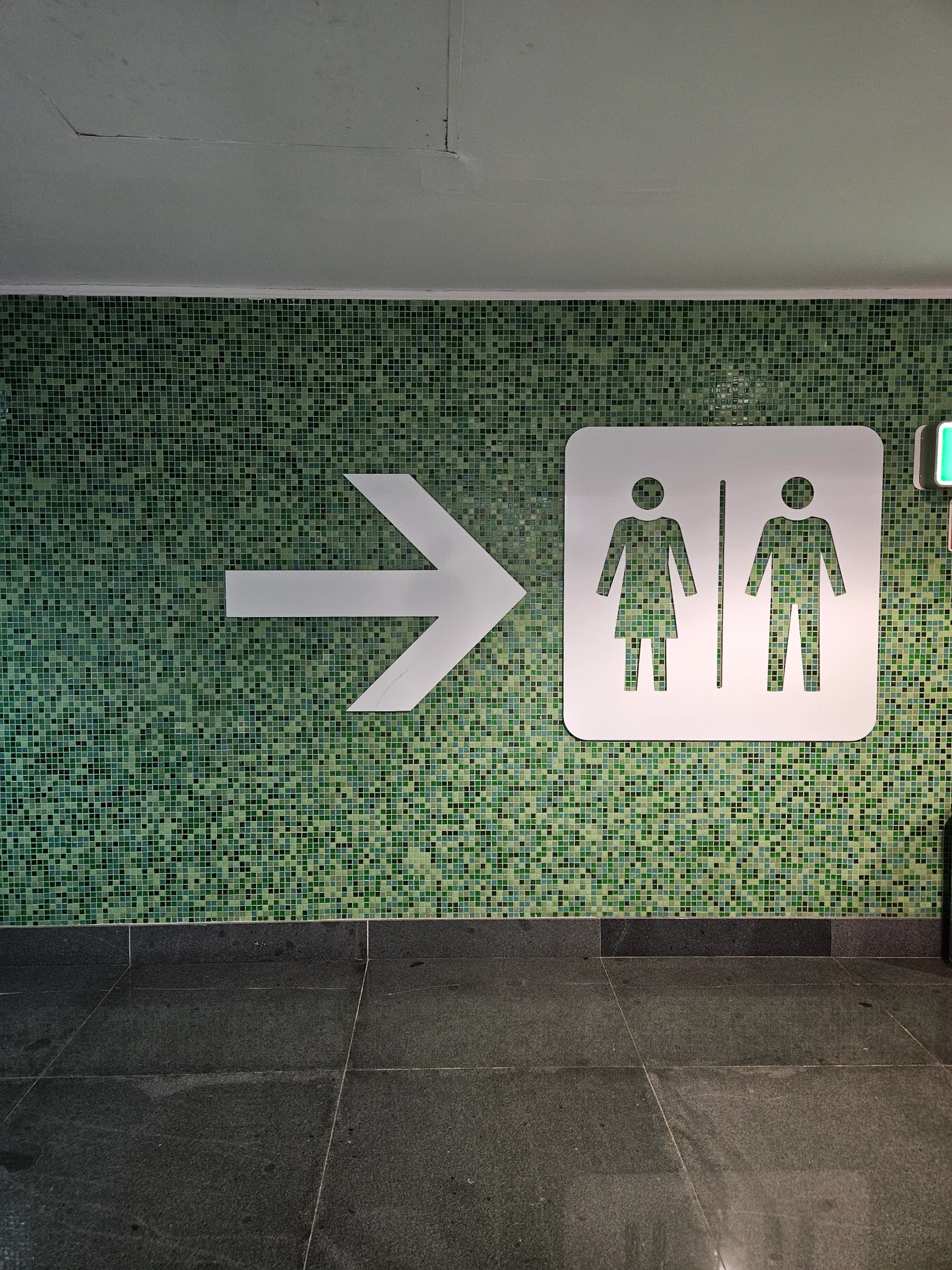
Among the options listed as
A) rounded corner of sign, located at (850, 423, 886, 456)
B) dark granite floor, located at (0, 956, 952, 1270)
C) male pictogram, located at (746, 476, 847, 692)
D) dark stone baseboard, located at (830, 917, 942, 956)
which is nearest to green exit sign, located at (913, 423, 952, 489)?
rounded corner of sign, located at (850, 423, 886, 456)

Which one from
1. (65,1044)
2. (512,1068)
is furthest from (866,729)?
(65,1044)

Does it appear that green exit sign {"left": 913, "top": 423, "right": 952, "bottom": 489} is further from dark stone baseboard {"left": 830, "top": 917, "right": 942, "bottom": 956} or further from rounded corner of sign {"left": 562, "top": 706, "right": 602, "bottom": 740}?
dark stone baseboard {"left": 830, "top": 917, "right": 942, "bottom": 956}

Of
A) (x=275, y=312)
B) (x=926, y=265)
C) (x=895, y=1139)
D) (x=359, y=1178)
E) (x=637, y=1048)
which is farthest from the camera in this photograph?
(x=275, y=312)

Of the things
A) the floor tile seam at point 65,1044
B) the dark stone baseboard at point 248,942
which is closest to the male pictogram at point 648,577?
the dark stone baseboard at point 248,942

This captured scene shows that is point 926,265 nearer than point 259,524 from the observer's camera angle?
Yes

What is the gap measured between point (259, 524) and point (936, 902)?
3.48 metres

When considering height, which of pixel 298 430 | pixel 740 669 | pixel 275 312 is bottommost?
pixel 740 669

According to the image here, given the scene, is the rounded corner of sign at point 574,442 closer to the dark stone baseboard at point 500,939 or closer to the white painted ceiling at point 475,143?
the white painted ceiling at point 475,143

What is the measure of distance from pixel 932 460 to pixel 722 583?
104cm

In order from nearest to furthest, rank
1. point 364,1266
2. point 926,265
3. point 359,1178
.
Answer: point 364,1266, point 359,1178, point 926,265

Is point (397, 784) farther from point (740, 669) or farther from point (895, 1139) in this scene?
point (895, 1139)

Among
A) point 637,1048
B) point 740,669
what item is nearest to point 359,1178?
point 637,1048

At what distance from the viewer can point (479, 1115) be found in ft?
7.64

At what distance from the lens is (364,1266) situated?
5.94ft
